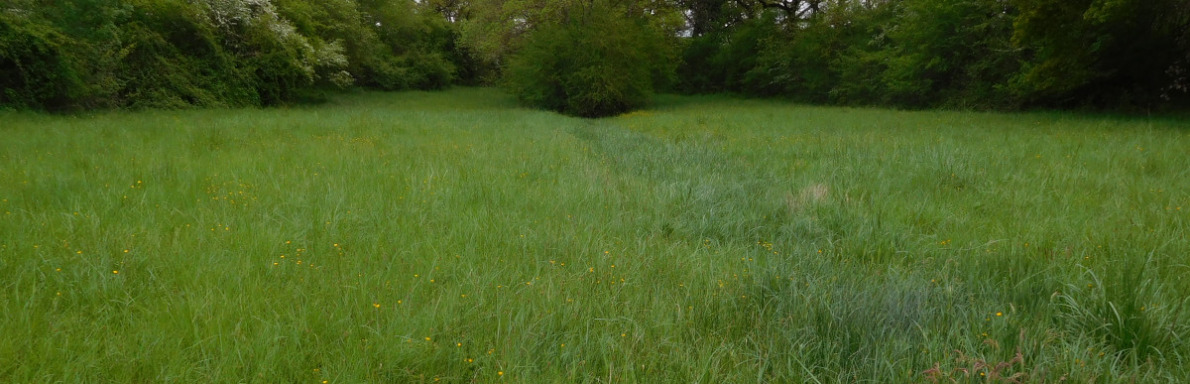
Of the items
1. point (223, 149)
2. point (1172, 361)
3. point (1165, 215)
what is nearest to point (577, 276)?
point (1172, 361)

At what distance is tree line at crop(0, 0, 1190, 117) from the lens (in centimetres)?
1392

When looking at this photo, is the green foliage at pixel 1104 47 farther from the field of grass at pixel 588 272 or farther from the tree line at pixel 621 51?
the field of grass at pixel 588 272

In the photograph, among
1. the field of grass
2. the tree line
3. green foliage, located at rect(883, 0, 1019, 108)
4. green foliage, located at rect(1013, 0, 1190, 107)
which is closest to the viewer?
the field of grass

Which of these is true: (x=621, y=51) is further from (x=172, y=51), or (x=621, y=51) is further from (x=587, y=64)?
(x=172, y=51)

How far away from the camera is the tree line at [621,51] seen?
45.7ft

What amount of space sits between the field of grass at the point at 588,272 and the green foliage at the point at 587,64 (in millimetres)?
17870

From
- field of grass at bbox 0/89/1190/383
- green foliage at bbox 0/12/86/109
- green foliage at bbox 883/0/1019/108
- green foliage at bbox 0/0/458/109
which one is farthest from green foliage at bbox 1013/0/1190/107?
green foliage at bbox 0/0/458/109

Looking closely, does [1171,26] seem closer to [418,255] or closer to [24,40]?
[418,255]

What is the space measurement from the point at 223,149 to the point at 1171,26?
718 inches

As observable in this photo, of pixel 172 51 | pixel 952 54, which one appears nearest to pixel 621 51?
pixel 952 54

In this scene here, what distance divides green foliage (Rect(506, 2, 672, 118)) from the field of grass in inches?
704

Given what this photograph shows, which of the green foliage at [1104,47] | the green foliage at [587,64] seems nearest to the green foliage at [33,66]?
the green foliage at [587,64]

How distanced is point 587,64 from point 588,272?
72.6 feet

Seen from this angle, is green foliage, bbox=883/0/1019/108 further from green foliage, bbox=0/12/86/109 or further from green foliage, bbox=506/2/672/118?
green foliage, bbox=0/12/86/109
